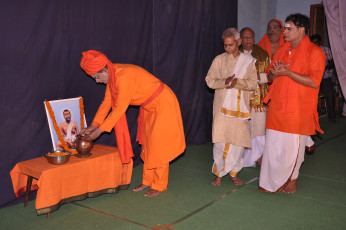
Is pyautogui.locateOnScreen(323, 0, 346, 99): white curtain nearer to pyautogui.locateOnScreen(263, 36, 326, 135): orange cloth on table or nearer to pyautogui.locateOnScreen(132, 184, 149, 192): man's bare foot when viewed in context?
pyautogui.locateOnScreen(263, 36, 326, 135): orange cloth on table

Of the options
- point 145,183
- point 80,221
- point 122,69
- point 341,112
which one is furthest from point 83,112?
point 341,112

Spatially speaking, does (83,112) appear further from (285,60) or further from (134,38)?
(285,60)

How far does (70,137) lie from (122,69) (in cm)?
90

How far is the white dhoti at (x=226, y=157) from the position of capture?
4148 mm

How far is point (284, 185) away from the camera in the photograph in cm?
398

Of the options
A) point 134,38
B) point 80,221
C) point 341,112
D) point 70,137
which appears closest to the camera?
point 80,221

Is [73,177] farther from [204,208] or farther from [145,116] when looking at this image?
[204,208]

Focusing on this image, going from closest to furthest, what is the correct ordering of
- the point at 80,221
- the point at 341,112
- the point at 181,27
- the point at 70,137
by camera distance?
the point at 80,221 < the point at 70,137 < the point at 181,27 < the point at 341,112

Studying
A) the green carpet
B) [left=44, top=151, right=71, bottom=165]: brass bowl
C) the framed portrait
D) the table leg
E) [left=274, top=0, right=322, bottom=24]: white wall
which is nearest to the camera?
the green carpet

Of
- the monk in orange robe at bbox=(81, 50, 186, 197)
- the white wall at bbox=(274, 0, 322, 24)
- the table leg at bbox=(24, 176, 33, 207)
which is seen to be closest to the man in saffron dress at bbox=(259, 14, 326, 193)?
the monk in orange robe at bbox=(81, 50, 186, 197)

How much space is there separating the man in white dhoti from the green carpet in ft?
2.02

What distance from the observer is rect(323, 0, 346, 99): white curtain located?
4738 mm

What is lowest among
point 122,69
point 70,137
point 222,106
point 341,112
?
point 341,112

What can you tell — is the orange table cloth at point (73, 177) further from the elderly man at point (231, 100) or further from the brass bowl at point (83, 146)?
the elderly man at point (231, 100)
